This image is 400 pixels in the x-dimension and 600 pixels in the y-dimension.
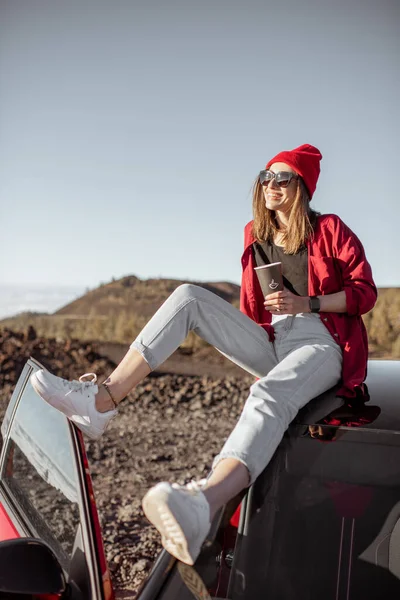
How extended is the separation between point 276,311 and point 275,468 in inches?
33.7

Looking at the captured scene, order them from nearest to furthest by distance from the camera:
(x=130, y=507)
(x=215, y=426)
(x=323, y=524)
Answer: (x=323, y=524), (x=130, y=507), (x=215, y=426)

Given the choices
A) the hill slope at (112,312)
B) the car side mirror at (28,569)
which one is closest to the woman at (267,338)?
the car side mirror at (28,569)

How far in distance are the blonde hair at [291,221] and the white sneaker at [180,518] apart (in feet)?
4.57

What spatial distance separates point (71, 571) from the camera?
1683 millimetres

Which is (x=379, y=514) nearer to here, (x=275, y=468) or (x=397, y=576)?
(x=397, y=576)

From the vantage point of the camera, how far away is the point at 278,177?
2.77m

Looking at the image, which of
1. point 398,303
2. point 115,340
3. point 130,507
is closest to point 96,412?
point 130,507

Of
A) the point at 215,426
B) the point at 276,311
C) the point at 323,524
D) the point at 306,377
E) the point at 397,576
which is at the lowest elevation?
the point at 215,426

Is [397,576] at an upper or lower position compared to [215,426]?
upper

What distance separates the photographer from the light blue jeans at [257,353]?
1.79 m

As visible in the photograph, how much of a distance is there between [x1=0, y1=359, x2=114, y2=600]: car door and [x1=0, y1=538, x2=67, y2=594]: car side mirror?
9 centimetres

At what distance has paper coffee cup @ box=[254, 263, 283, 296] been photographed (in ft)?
7.79

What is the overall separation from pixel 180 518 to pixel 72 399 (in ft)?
2.41

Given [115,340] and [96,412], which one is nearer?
[96,412]
